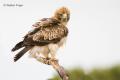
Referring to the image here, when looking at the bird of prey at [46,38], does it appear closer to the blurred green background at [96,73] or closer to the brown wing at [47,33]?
the brown wing at [47,33]

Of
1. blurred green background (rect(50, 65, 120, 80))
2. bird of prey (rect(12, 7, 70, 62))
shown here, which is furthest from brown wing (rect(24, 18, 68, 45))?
blurred green background (rect(50, 65, 120, 80))

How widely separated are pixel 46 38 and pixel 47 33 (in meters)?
0.03

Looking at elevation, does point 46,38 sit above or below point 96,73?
above

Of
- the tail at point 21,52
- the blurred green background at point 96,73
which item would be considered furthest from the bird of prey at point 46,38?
the blurred green background at point 96,73

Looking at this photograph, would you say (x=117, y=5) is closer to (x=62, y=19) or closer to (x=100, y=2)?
(x=100, y=2)

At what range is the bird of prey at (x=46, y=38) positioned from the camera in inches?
82.0

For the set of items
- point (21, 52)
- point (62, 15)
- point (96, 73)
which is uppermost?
point (62, 15)

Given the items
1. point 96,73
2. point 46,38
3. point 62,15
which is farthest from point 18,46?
point 96,73

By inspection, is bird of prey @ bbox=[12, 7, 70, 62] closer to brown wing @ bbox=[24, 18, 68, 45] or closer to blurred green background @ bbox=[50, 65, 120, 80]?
brown wing @ bbox=[24, 18, 68, 45]

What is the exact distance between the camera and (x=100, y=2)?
2227 mm

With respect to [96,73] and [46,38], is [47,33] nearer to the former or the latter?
[46,38]

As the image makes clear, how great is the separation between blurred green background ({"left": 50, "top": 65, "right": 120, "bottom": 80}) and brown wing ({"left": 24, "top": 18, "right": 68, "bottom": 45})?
0.64ft

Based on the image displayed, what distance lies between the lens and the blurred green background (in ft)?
6.98

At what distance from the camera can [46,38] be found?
82.4 inches
